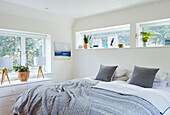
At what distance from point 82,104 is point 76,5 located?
2.18m

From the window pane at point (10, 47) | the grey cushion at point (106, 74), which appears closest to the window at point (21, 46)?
the window pane at point (10, 47)

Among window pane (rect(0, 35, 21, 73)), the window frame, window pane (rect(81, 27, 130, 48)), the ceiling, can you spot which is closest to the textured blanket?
window pane (rect(0, 35, 21, 73))

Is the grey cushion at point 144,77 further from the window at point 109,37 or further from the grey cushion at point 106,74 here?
the window at point 109,37

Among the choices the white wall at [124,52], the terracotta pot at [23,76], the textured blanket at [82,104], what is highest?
the white wall at [124,52]

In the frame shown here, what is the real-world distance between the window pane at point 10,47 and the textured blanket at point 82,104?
1534mm

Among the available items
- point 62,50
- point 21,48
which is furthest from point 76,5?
point 21,48

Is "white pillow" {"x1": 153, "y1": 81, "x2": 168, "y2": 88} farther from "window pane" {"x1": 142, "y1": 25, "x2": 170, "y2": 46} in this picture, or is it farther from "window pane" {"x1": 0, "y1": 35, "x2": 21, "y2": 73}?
"window pane" {"x1": 0, "y1": 35, "x2": 21, "y2": 73}

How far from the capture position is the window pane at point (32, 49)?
3.72 meters

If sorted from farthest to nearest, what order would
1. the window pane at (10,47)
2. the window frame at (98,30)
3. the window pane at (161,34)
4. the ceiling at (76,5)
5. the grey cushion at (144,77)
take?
the window frame at (98,30) < the window pane at (10,47) < the window pane at (161,34) < the ceiling at (76,5) < the grey cushion at (144,77)

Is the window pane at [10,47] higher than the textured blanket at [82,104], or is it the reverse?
the window pane at [10,47]

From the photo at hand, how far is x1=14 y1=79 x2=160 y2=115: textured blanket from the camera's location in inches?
60.4

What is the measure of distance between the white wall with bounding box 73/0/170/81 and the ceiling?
0.71 ft

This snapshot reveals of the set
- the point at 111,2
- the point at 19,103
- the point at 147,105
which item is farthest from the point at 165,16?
the point at 19,103

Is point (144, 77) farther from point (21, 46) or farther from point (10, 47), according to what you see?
point (10, 47)
